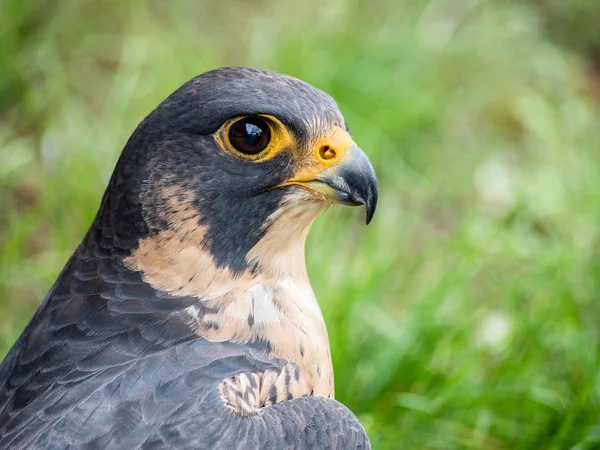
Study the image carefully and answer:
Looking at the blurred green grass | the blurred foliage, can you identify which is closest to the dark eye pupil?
the blurred green grass

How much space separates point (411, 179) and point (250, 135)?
12.3ft

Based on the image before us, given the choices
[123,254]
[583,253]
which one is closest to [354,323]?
[583,253]

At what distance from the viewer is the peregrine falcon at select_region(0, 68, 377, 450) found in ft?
9.50

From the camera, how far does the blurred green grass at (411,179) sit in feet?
15.1

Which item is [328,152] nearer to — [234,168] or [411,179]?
[234,168]

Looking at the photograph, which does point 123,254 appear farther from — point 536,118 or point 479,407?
point 536,118

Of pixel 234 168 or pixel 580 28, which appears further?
pixel 580 28

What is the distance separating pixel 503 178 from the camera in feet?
21.9

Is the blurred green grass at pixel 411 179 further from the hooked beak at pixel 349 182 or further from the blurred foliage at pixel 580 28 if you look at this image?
the hooked beak at pixel 349 182

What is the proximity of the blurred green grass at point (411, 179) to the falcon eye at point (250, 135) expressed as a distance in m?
1.83

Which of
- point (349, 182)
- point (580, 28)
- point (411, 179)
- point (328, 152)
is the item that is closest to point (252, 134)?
point (328, 152)

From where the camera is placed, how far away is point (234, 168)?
3.06 m

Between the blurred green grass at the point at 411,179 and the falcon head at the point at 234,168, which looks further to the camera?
the blurred green grass at the point at 411,179

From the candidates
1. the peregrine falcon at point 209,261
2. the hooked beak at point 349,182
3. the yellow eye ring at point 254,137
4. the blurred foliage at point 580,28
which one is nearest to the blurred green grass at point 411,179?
the blurred foliage at point 580,28
